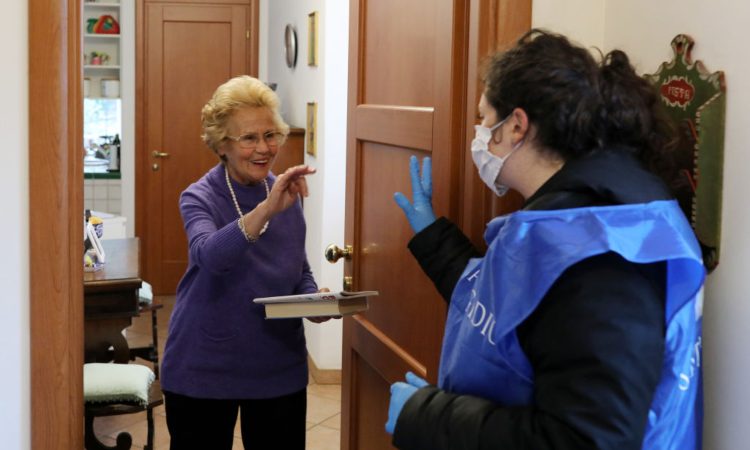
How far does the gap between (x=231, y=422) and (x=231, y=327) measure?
0.86ft

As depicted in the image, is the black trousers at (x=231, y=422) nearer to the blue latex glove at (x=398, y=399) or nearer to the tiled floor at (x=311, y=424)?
the blue latex glove at (x=398, y=399)

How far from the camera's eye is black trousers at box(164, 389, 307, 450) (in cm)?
245

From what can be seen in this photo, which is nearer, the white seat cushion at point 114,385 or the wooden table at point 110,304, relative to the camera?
the white seat cushion at point 114,385

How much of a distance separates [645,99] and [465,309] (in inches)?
17.6

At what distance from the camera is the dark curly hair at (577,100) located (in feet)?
4.82

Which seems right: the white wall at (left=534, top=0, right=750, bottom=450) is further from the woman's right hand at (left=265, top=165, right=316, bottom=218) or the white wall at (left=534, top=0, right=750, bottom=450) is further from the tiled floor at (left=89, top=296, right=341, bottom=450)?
the tiled floor at (left=89, top=296, right=341, bottom=450)

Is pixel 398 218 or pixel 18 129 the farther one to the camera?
pixel 398 218

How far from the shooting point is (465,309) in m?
1.60

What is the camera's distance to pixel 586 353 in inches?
50.1

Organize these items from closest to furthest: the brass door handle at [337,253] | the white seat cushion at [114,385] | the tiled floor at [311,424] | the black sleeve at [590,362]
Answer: the black sleeve at [590,362]
the brass door handle at [337,253]
the white seat cushion at [114,385]
the tiled floor at [311,424]

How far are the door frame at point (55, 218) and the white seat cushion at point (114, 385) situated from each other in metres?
1.46

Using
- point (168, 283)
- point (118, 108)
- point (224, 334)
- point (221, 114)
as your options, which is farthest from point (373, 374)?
point (118, 108)

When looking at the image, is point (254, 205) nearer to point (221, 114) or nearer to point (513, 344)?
point (221, 114)

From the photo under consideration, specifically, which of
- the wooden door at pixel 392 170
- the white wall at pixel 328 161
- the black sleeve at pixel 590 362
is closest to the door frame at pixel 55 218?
the wooden door at pixel 392 170
